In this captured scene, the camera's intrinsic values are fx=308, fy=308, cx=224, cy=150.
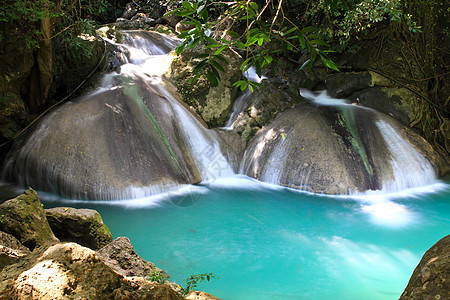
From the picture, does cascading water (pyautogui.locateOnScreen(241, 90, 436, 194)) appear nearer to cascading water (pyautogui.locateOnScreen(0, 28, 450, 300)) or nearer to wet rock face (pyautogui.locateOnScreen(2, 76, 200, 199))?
cascading water (pyautogui.locateOnScreen(0, 28, 450, 300))

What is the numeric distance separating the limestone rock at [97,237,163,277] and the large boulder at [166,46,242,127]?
4733 mm

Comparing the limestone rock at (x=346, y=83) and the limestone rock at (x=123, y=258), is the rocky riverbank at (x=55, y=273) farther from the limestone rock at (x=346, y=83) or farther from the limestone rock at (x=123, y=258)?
the limestone rock at (x=346, y=83)

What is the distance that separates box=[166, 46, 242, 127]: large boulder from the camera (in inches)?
266

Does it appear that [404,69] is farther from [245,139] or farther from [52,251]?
[52,251]

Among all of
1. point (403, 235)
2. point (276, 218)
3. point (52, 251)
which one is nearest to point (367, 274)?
point (403, 235)

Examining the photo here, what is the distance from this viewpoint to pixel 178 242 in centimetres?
364

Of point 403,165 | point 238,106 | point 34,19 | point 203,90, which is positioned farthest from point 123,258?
point 238,106

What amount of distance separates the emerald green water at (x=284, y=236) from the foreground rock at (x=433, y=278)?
4.93 feet

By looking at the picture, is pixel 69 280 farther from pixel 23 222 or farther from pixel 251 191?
pixel 251 191

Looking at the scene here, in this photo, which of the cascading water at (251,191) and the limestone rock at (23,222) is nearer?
the limestone rock at (23,222)

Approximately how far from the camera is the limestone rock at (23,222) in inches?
81.7

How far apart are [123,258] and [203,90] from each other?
197 inches

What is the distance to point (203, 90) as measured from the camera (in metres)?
6.80

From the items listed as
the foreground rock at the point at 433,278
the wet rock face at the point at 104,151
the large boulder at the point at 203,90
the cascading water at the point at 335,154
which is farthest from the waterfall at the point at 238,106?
the foreground rock at the point at 433,278
